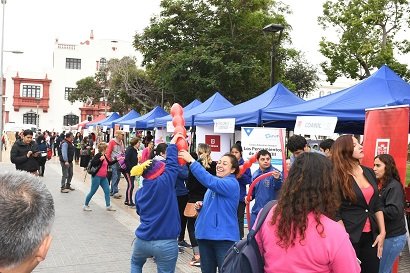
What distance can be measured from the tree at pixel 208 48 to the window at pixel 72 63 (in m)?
40.7

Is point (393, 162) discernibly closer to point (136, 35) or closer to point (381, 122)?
point (381, 122)

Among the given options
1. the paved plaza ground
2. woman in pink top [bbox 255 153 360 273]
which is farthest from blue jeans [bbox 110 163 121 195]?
woman in pink top [bbox 255 153 360 273]

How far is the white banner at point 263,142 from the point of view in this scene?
298 inches

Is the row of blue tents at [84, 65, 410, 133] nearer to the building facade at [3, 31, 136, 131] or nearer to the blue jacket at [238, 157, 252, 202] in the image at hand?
the blue jacket at [238, 157, 252, 202]

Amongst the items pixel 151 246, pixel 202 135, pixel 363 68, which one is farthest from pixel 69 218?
pixel 363 68

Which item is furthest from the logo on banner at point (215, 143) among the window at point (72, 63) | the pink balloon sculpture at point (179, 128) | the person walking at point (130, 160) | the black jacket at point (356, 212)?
the window at point (72, 63)

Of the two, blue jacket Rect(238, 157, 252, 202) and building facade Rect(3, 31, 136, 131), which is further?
building facade Rect(3, 31, 136, 131)

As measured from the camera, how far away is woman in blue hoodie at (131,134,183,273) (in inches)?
162

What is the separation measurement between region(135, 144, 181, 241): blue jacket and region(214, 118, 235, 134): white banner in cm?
561

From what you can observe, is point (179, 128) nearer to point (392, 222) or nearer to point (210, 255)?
point (210, 255)

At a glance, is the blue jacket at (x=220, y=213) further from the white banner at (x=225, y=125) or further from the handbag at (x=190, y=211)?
the white banner at (x=225, y=125)

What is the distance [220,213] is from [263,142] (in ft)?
12.0

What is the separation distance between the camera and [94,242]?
7.59 meters

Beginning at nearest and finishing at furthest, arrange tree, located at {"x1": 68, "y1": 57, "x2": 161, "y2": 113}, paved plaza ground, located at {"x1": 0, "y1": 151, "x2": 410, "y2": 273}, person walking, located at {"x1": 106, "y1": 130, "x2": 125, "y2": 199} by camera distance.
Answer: paved plaza ground, located at {"x1": 0, "y1": 151, "x2": 410, "y2": 273}, person walking, located at {"x1": 106, "y1": 130, "x2": 125, "y2": 199}, tree, located at {"x1": 68, "y1": 57, "x2": 161, "y2": 113}
